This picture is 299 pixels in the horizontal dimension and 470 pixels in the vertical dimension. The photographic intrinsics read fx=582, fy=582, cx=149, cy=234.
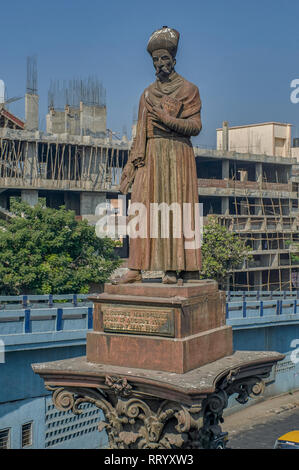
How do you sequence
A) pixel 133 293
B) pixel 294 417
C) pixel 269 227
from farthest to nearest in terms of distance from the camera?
1. pixel 269 227
2. pixel 294 417
3. pixel 133 293

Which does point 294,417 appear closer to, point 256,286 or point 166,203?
point 166,203

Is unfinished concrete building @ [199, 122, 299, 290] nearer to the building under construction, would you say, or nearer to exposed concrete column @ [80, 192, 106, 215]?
the building under construction

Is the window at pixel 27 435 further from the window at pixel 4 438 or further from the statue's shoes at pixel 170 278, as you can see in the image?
the statue's shoes at pixel 170 278

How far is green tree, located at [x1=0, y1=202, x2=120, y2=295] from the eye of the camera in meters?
29.6

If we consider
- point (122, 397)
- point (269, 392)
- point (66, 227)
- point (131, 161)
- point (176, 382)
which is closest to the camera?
point (176, 382)

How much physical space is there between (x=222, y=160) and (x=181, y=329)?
160ft

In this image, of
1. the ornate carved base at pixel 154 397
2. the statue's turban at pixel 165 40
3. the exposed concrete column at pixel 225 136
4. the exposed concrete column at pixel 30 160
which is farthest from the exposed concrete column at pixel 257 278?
the statue's turban at pixel 165 40

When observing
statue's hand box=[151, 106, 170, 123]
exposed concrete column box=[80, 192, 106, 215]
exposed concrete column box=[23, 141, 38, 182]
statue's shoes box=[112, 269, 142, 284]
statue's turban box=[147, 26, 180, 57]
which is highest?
exposed concrete column box=[23, 141, 38, 182]

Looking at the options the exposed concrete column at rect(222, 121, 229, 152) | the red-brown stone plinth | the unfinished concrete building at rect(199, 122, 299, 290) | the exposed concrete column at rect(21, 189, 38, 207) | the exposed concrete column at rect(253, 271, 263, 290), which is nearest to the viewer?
the red-brown stone plinth

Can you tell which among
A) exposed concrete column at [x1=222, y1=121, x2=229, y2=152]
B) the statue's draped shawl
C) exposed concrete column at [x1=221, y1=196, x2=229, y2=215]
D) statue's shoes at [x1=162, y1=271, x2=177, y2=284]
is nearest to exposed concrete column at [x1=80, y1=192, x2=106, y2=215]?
exposed concrete column at [x1=221, y1=196, x2=229, y2=215]

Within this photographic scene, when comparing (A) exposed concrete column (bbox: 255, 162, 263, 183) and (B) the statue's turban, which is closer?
(B) the statue's turban

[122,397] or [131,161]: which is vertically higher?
[131,161]
